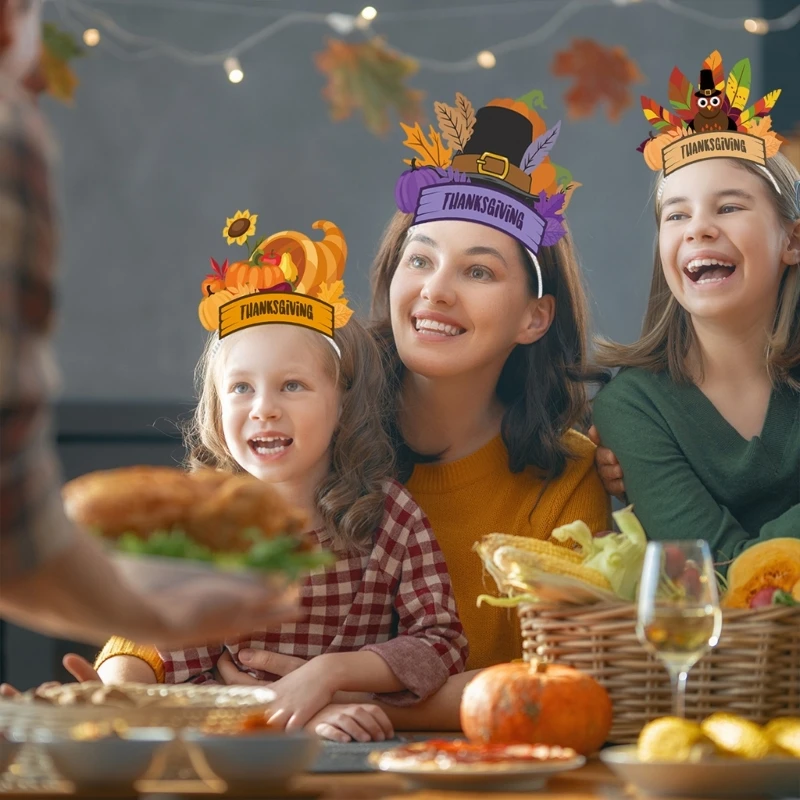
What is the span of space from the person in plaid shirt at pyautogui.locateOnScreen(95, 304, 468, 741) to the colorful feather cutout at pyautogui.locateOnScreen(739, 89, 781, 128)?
776mm

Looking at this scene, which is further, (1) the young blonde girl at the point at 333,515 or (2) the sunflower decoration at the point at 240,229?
(2) the sunflower decoration at the point at 240,229

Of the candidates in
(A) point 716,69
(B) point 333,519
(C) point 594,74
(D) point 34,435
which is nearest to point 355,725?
(B) point 333,519

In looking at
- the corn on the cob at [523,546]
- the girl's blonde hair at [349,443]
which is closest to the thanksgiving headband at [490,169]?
the girl's blonde hair at [349,443]

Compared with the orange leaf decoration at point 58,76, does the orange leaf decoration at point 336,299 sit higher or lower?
lower

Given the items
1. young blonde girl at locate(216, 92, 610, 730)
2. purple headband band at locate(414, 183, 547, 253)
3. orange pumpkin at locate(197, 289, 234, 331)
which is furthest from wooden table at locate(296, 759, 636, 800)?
purple headband band at locate(414, 183, 547, 253)

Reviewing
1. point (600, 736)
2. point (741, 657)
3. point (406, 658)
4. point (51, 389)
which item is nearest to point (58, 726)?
point (51, 389)

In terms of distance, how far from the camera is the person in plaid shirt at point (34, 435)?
36.6 inches

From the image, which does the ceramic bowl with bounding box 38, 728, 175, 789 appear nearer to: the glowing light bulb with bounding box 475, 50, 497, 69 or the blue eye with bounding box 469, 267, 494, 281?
the blue eye with bounding box 469, 267, 494, 281

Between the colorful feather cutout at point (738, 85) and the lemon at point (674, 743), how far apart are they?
1.38 metres

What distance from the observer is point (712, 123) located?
2.38 meters

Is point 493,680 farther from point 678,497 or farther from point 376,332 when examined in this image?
point 376,332

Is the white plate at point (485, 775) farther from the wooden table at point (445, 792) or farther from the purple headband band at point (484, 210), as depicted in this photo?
the purple headband band at point (484, 210)

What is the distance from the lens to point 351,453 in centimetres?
233

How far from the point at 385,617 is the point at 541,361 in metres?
0.58
